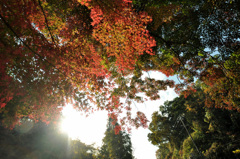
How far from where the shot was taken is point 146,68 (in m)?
9.36

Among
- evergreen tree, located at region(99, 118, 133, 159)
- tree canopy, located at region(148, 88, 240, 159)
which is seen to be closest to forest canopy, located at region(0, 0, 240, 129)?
tree canopy, located at region(148, 88, 240, 159)

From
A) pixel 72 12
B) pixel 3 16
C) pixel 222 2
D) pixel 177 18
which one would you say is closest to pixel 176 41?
pixel 177 18

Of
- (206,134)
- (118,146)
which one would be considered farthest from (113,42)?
(118,146)

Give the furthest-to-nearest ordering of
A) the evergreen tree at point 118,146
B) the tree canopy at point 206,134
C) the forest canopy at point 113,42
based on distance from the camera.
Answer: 1. the evergreen tree at point 118,146
2. the tree canopy at point 206,134
3. the forest canopy at point 113,42

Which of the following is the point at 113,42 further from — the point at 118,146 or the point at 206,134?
the point at 118,146

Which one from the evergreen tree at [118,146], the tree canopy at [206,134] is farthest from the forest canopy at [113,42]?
the evergreen tree at [118,146]

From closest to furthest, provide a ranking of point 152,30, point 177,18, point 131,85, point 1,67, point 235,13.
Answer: point 1,67 < point 235,13 < point 177,18 < point 152,30 < point 131,85

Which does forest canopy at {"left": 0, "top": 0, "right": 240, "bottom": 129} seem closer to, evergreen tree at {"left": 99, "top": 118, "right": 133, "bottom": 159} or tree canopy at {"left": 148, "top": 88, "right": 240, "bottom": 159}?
tree canopy at {"left": 148, "top": 88, "right": 240, "bottom": 159}

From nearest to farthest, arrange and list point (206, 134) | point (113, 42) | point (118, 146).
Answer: point (113, 42) < point (206, 134) < point (118, 146)

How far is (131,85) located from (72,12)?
6036 mm

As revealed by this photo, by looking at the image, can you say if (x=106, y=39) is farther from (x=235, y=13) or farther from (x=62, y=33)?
(x=235, y=13)

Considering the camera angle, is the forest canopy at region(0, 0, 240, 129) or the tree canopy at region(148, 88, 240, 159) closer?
the forest canopy at region(0, 0, 240, 129)

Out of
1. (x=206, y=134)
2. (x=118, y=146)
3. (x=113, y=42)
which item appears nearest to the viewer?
(x=113, y=42)

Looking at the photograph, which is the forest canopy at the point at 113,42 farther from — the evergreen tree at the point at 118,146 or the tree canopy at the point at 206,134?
the evergreen tree at the point at 118,146
